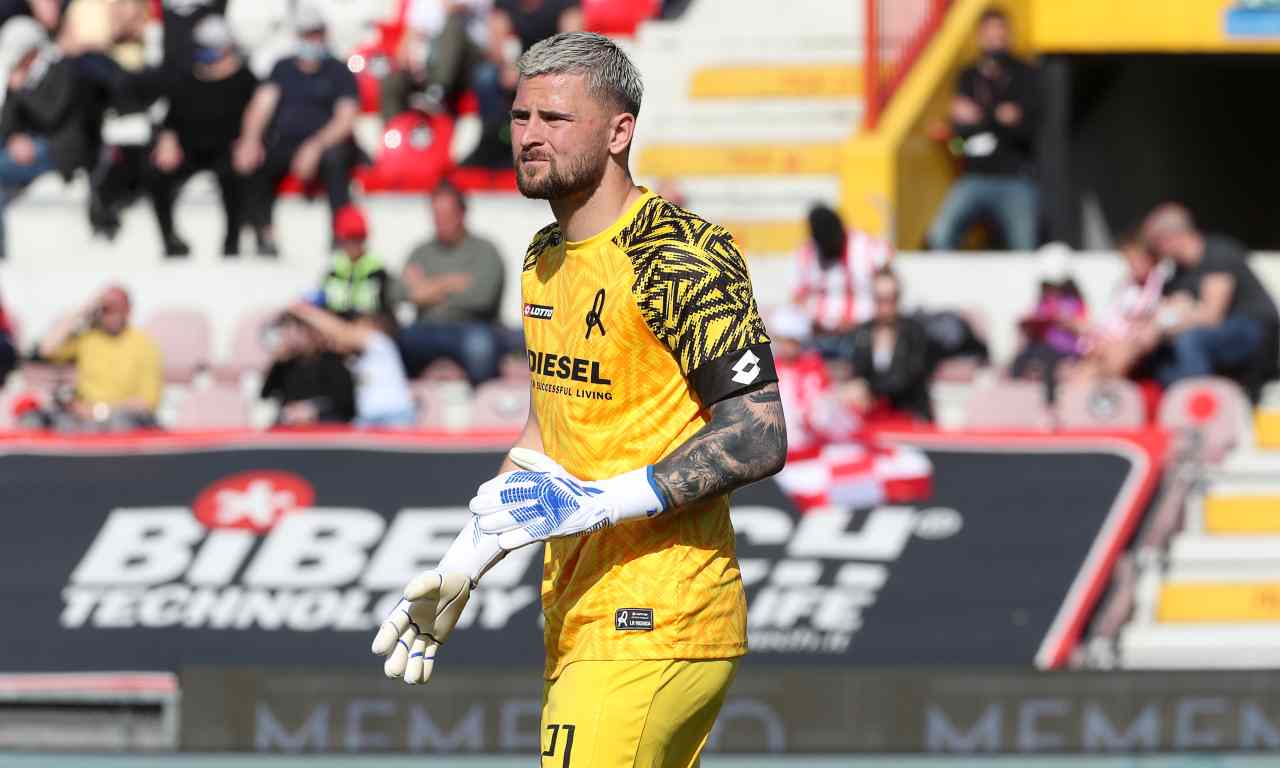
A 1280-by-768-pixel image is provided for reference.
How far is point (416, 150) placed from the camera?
13180 mm

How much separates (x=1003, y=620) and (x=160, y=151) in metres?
6.04

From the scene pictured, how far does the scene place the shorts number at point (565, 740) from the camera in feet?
13.2

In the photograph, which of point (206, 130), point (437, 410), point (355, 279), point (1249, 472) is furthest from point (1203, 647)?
point (206, 130)

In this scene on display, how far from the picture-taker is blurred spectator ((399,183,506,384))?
1133cm

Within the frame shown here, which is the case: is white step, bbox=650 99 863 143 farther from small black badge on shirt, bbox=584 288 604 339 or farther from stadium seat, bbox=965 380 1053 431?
small black badge on shirt, bbox=584 288 604 339

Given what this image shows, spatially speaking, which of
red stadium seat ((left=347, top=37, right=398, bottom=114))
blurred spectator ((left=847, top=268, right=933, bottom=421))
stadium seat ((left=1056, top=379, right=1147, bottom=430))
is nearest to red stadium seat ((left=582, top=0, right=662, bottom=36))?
red stadium seat ((left=347, top=37, right=398, bottom=114))

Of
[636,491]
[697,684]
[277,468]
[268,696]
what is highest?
[636,491]

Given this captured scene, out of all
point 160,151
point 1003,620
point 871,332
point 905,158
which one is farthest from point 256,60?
point 1003,620

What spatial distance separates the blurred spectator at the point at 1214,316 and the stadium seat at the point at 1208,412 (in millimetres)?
166

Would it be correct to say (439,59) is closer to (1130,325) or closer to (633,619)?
(1130,325)

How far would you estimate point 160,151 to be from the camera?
13133 millimetres

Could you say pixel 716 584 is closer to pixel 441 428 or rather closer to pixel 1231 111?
pixel 441 428

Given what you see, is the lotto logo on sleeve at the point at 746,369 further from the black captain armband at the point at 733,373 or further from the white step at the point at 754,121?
the white step at the point at 754,121

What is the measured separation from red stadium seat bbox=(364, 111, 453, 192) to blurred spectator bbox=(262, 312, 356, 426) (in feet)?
8.35
